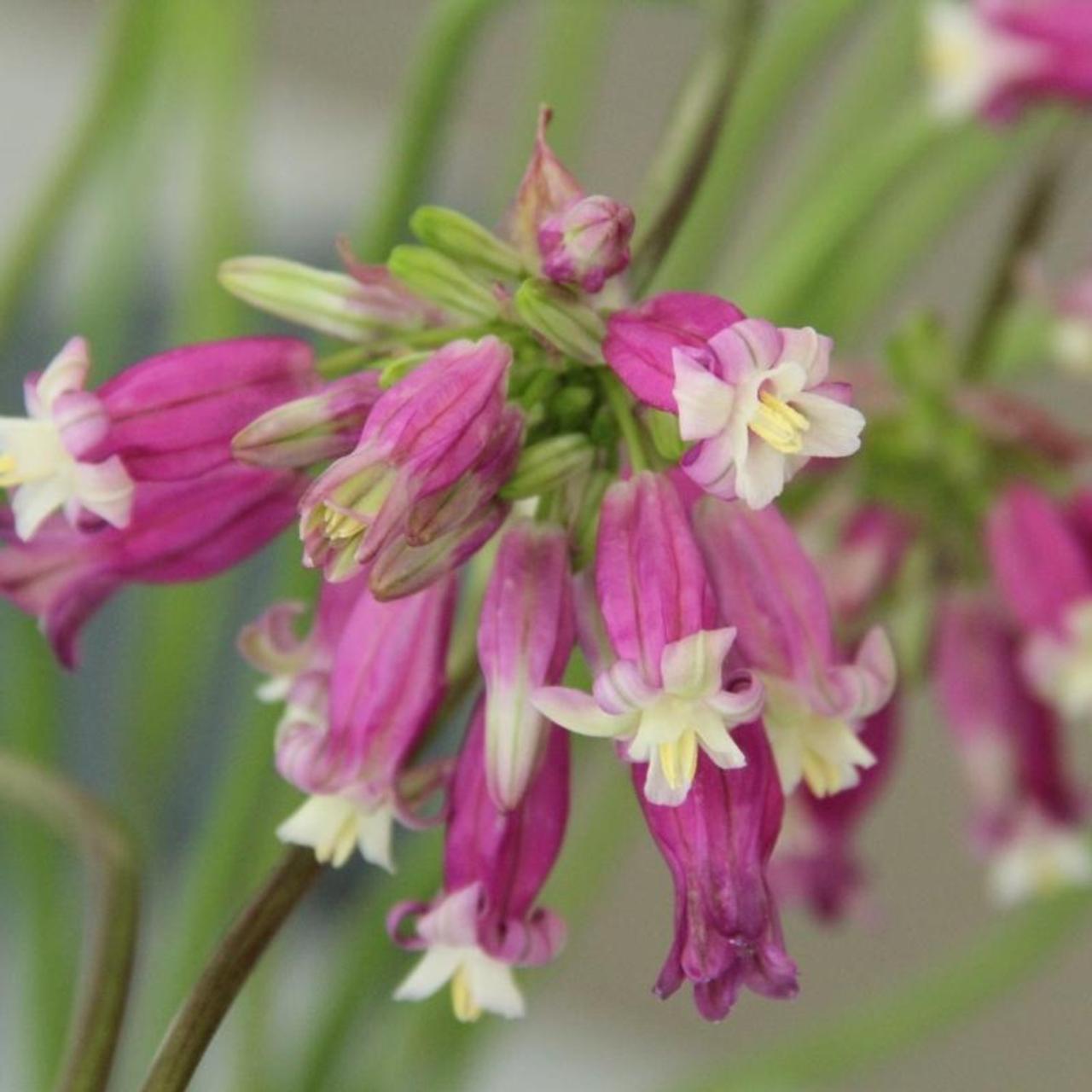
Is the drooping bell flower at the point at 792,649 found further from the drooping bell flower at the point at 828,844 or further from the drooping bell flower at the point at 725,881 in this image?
the drooping bell flower at the point at 828,844

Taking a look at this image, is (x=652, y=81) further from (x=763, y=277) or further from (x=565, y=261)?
(x=565, y=261)

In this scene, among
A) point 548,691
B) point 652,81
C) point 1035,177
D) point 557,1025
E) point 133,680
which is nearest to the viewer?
point 548,691

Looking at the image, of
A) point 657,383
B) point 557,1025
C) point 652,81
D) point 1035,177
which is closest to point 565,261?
point 657,383

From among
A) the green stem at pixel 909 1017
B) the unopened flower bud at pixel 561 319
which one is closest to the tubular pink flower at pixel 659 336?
the unopened flower bud at pixel 561 319

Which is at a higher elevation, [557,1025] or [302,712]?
[302,712]

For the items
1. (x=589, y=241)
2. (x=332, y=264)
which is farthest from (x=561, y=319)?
(x=332, y=264)

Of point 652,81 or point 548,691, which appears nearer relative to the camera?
point 548,691

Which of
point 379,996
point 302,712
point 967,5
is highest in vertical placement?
point 967,5

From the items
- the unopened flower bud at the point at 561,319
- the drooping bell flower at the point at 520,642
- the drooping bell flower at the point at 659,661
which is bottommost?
the drooping bell flower at the point at 520,642
